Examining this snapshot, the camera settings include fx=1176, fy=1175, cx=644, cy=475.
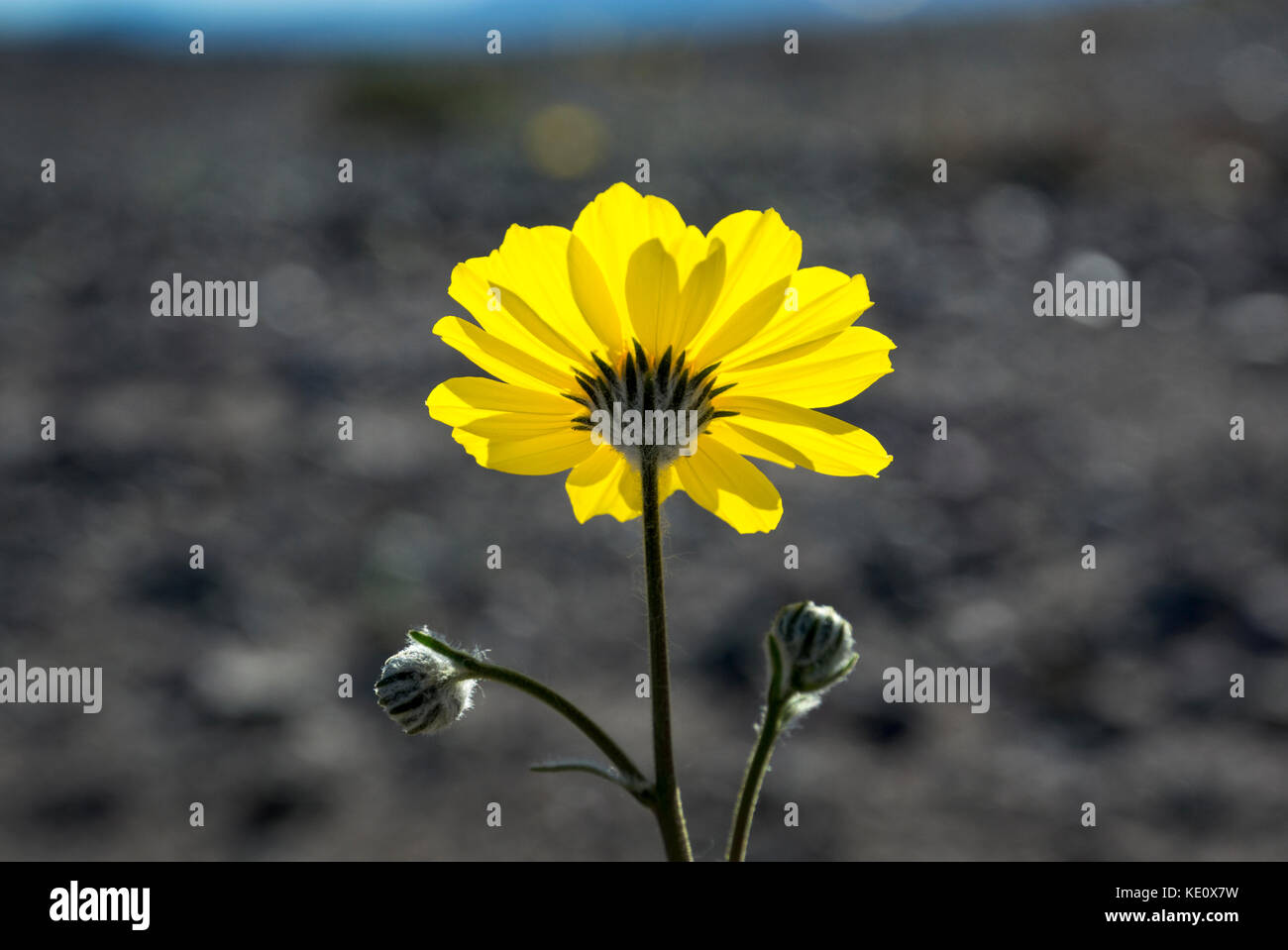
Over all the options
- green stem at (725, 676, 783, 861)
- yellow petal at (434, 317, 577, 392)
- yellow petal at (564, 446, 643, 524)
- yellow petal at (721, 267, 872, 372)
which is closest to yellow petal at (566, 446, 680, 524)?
yellow petal at (564, 446, 643, 524)

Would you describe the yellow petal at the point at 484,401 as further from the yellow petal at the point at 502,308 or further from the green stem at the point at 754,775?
the green stem at the point at 754,775

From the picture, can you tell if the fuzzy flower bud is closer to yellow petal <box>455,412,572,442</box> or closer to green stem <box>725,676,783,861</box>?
yellow petal <box>455,412,572,442</box>

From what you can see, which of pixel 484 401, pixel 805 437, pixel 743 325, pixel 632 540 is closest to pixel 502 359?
pixel 484 401

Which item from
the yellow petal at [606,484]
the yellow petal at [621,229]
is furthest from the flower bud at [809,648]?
the yellow petal at [621,229]

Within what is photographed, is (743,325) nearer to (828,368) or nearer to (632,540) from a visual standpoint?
(828,368)

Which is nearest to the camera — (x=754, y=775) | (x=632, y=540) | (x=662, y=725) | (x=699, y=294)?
(x=662, y=725)

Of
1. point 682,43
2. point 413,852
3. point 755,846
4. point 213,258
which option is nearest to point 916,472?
point 755,846
